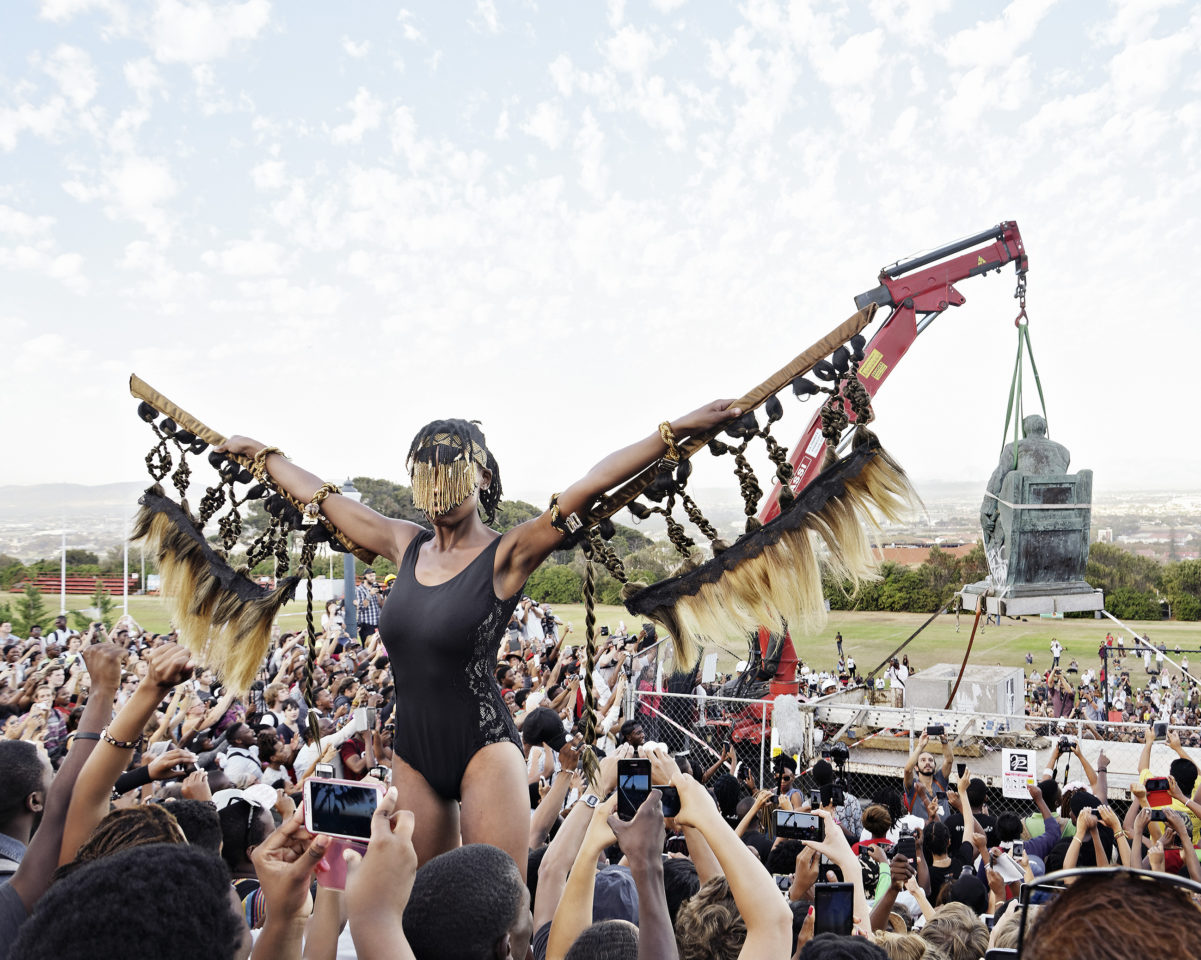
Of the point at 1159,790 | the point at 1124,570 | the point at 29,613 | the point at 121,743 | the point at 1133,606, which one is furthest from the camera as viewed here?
the point at 1124,570

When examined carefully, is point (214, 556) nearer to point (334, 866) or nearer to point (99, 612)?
point (334, 866)

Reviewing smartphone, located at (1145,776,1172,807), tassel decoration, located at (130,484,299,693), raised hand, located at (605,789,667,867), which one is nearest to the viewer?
raised hand, located at (605,789,667,867)

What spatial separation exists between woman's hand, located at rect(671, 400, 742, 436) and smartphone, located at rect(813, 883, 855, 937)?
1271 millimetres

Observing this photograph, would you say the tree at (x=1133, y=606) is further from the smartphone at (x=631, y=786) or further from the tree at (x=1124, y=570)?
the smartphone at (x=631, y=786)

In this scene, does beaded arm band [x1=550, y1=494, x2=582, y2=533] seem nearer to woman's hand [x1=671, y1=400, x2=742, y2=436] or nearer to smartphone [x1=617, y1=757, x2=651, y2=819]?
woman's hand [x1=671, y1=400, x2=742, y2=436]

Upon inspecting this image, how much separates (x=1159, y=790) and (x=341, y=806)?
433 cm

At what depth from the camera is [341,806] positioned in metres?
1.79

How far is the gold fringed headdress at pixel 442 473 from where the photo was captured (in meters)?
2.75

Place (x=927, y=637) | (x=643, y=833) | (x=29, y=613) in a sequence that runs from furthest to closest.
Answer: (x=927, y=637), (x=29, y=613), (x=643, y=833)

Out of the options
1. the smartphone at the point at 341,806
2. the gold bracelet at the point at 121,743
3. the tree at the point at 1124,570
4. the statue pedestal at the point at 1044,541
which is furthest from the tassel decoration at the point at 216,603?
the tree at the point at 1124,570

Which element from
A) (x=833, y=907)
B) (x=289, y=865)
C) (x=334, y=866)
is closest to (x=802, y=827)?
(x=833, y=907)

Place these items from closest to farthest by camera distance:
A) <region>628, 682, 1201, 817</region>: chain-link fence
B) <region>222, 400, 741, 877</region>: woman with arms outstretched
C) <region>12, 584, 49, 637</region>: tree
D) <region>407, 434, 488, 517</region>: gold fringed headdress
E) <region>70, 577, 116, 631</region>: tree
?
1. <region>222, 400, 741, 877</region>: woman with arms outstretched
2. <region>407, 434, 488, 517</region>: gold fringed headdress
3. <region>628, 682, 1201, 817</region>: chain-link fence
4. <region>12, 584, 49, 637</region>: tree
5. <region>70, 577, 116, 631</region>: tree

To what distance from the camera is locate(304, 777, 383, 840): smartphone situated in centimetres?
177

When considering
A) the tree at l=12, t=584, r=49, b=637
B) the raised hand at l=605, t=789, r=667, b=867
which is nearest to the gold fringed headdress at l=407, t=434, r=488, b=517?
the raised hand at l=605, t=789, r=667, b=867
